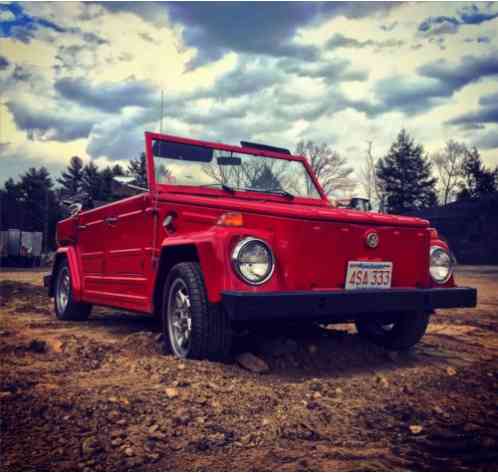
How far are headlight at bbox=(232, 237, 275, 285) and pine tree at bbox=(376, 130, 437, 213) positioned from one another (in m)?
43.4

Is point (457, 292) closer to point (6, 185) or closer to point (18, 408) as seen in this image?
point (18, 408)

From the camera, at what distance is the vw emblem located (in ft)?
12.7

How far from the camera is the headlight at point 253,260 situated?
3.37m

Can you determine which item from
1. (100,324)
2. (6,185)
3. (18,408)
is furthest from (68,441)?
(6,185)

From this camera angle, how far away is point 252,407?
2.89 metres

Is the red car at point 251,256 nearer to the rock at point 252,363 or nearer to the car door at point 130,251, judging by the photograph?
the car door at point 130,251

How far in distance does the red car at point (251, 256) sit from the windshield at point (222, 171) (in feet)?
0.04

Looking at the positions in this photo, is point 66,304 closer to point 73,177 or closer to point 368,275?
point 368,275

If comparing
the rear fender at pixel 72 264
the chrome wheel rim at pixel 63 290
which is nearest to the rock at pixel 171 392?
the rear fender at pixel 72 264

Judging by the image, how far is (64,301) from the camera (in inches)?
271

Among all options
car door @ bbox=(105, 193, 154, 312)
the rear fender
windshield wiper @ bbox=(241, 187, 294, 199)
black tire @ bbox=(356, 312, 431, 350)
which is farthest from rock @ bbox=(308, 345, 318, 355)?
the rear fender

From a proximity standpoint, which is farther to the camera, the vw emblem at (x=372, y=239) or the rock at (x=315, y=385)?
the vw emblem at (x=372, y=239)

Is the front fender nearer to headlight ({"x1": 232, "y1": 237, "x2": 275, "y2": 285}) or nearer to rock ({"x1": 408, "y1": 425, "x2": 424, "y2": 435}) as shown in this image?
headlight ({"x1": 232, "y1": 237, "x2": 275, "y2": 285})

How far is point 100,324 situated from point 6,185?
212 ft
